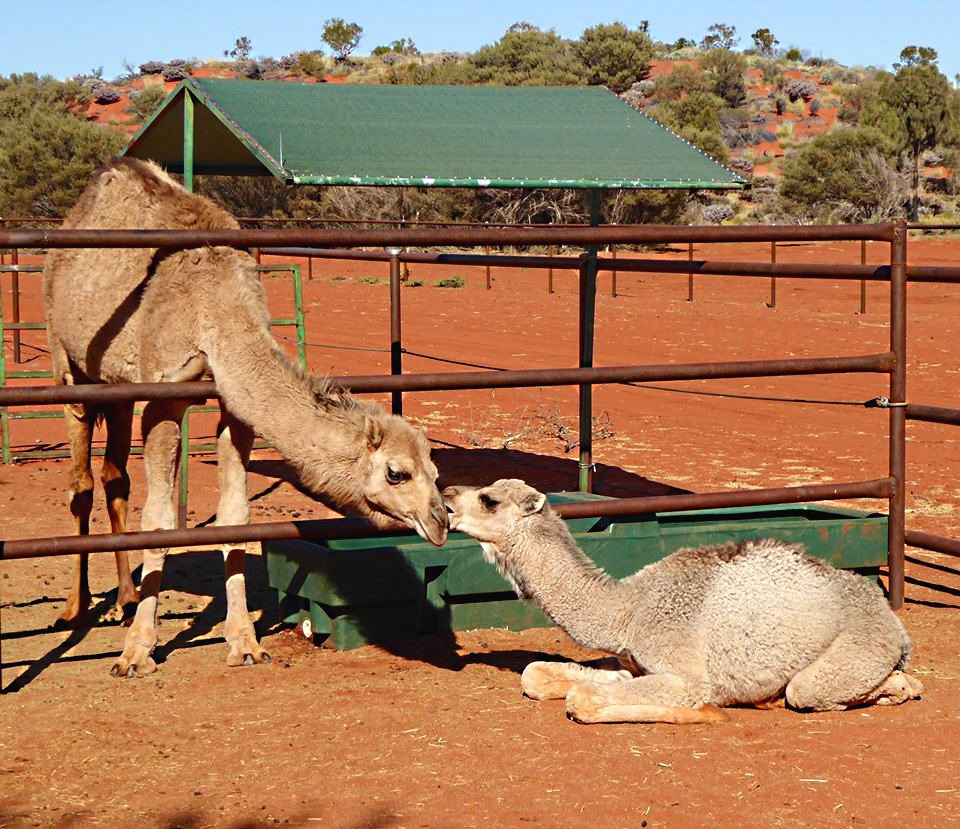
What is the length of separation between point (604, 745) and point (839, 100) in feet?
187

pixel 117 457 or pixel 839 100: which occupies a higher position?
pixel 839 100

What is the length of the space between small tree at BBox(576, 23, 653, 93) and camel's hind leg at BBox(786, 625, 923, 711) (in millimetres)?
52520

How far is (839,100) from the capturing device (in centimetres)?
5722

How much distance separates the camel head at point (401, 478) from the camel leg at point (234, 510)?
991mm

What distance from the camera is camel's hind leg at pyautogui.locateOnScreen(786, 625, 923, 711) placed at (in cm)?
464

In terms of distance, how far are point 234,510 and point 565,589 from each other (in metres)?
1.88

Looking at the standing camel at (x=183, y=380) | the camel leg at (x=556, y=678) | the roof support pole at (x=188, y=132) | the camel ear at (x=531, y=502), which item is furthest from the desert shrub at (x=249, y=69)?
the camel leg at (x=556, y=678)

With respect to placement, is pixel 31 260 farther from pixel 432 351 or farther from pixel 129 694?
pixel 129 694

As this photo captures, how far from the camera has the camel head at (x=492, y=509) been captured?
15.8 feet

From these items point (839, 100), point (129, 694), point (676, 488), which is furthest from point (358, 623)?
point (839, 100)

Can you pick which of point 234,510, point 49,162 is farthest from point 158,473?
point 49,162

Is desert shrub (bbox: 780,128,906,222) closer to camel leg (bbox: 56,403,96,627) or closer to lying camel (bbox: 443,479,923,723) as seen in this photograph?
camel leg (bbox: 56,403,96,627)

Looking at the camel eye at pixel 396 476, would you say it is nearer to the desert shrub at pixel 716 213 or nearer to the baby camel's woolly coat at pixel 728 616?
the baby camel's woolly coat at pixel 728 616

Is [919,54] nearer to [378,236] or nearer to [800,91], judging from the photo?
[800,91]
